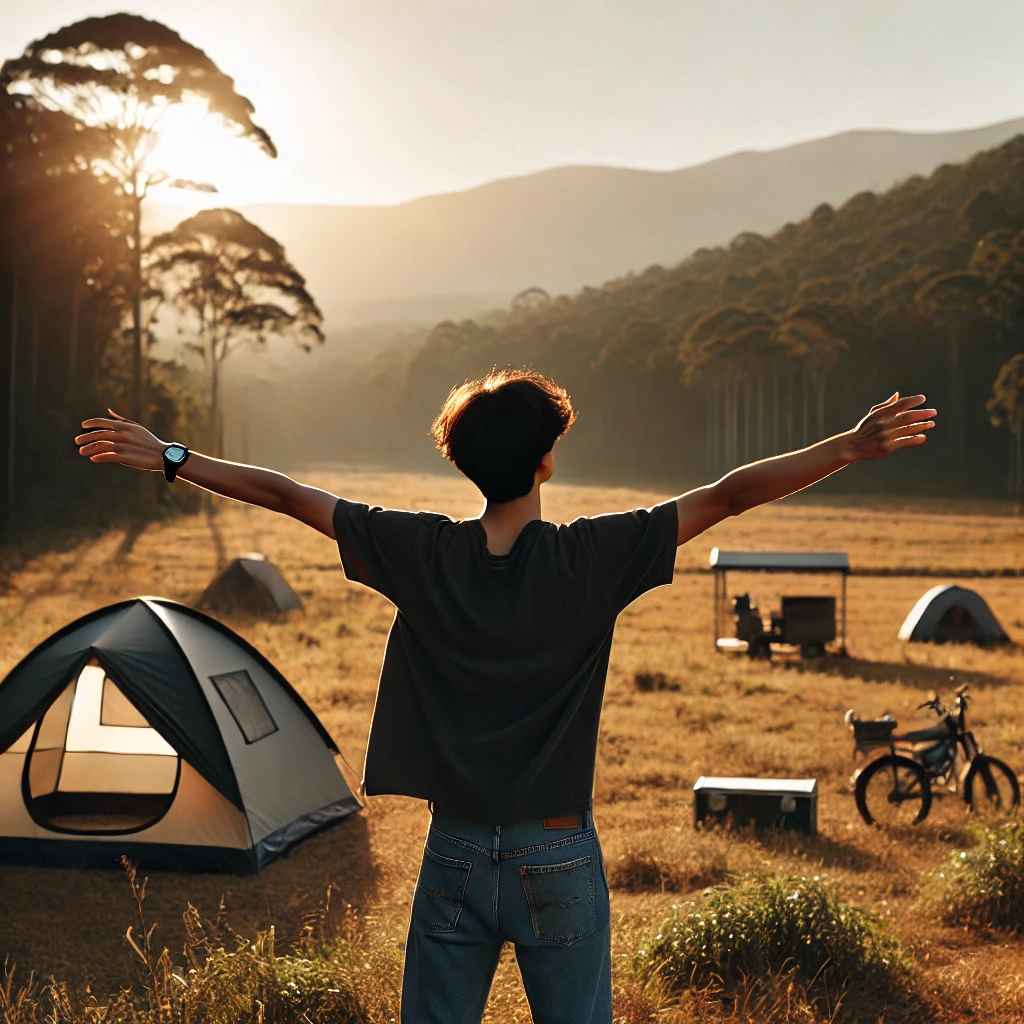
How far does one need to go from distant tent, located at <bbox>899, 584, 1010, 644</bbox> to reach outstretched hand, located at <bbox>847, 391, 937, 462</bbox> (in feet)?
52.1

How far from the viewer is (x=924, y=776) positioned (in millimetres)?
8180

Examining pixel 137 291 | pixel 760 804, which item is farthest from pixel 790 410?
pixel 760 804

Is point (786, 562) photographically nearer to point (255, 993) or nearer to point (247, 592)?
point (247, 592)

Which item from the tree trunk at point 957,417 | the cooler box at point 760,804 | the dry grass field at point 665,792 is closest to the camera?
the dry grass field at point 665,792

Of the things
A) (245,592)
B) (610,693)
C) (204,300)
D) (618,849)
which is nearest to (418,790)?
(618,849)

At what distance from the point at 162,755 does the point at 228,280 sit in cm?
3516

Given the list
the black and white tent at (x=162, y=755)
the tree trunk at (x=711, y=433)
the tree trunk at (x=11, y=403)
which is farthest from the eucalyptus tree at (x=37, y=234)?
the tree trunk at (x=711, y=433)

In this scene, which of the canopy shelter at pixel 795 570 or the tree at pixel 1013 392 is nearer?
the canopy shelter at pixel 795 570

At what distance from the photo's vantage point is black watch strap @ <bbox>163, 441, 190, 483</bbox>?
94.0 inches

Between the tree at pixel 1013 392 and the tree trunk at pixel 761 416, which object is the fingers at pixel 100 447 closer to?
the tree at pixel 1013 392

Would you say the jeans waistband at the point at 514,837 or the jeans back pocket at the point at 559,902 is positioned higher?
the jeans waistband at the point at 514,837

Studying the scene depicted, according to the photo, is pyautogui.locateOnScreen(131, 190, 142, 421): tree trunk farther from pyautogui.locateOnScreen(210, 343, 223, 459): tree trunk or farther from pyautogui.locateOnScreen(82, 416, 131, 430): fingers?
pyautogui.locateOnScreen(82, 416, 131, 430): fingers

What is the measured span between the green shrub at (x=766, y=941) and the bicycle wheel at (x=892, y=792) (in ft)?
10.1

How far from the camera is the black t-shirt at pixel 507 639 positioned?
220 centimetres
